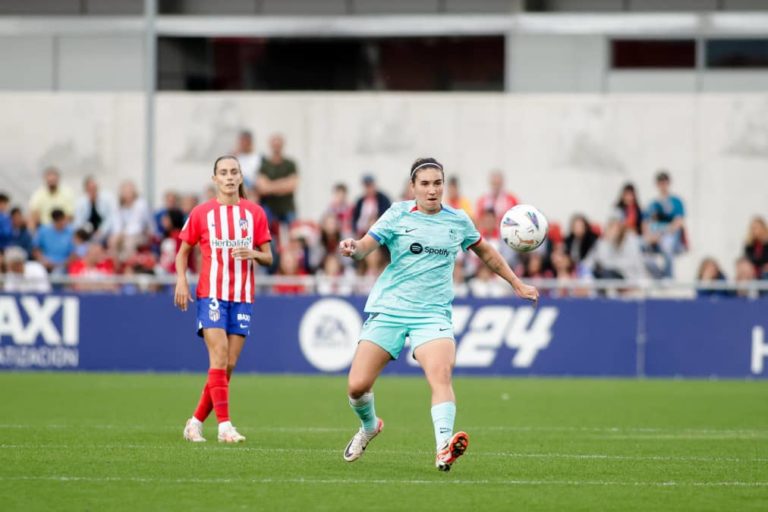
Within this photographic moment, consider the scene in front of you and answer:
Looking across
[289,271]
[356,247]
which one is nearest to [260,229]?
[356,247]

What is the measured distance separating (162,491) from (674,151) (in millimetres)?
20559

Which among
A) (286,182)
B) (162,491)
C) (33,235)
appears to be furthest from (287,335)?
(162,491)

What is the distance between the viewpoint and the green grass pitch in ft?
30.5

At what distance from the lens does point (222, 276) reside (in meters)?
12.7

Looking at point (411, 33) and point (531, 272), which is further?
point (411, 33)

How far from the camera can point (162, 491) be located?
30.9ft

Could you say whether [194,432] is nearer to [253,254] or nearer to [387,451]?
[253,254]

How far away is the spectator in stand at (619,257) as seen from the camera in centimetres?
2252

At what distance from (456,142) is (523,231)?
1795 centimetres

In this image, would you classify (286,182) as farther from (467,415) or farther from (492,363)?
(467,415)

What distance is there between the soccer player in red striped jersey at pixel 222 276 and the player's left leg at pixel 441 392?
2517mm

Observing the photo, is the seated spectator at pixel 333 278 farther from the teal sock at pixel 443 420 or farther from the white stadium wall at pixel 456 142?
the teal sock at pixel 443 420

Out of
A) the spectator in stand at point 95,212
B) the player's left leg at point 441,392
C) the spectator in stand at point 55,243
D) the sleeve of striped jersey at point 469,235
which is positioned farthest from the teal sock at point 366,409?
the spectator in stand at point 95,212

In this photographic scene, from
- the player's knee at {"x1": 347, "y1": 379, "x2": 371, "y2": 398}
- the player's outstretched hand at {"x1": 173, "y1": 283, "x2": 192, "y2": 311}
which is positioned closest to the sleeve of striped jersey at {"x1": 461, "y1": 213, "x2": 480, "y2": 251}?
the player's knee at {"x1": 347, "y1": 379, "x2": 371, "y2": 398}
